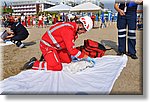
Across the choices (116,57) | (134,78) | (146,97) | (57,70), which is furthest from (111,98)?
(116,57)

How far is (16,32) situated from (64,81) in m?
2.78

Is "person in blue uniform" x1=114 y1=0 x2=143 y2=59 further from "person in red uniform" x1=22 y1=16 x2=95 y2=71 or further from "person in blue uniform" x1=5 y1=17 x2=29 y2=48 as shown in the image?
"person in blue uniform" x1=5 y1=17 x2=29 y2=48

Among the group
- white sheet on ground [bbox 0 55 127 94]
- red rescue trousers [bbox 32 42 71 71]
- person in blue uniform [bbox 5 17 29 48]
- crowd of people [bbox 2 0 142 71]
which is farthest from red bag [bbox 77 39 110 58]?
person in blue uniform [bbox 5 17 29 48]

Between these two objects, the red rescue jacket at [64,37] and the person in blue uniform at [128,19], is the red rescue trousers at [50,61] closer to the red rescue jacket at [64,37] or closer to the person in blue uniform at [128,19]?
the red rescue jacket at [64,37]

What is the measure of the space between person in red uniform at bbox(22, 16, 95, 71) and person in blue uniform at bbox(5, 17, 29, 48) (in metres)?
2.01

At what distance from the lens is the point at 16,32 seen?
505 cm

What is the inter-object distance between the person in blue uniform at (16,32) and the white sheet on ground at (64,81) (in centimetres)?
223

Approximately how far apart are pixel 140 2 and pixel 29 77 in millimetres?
1651

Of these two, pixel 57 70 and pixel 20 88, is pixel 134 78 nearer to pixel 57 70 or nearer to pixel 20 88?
pixel 57 70

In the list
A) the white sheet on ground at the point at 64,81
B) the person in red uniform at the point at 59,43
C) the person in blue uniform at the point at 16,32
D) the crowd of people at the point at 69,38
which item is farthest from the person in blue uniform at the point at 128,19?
the person in blue uniform at the point at 16,32

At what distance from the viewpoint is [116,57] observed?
358 cm

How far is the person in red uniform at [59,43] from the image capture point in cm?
273

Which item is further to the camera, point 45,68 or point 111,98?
point 45,68

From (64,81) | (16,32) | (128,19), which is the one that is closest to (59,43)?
(64,81)
